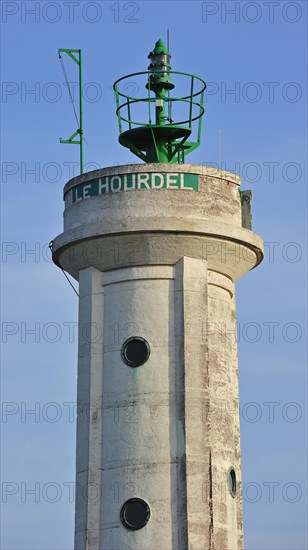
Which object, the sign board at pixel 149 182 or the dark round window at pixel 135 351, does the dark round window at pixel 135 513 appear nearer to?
the dark round window at pixel 135 351

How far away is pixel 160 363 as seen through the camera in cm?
3494

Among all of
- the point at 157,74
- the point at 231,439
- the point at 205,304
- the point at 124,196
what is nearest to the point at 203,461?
the point at 231,439

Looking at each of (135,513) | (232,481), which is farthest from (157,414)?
(232,481)

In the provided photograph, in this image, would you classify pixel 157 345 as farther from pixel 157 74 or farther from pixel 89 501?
pixel 157 74

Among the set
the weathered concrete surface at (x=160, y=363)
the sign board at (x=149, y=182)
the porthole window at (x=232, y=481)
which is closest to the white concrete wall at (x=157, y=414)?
the weathered concrete surface at (x=160, y=363)

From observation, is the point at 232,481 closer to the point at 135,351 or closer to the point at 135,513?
the point at 135,513

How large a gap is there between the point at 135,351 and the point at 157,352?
525 mm

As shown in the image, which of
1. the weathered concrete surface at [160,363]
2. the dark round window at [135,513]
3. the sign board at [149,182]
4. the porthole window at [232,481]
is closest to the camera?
the dark round window at [135,513]

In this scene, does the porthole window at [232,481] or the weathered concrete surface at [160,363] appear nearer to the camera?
the weathered concrete surface at [160,363]

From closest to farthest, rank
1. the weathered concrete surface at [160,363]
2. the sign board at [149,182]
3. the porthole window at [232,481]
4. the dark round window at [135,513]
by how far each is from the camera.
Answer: the dark round window at [135,513] < the weathered concrete surface at [160,363] < the porthole window at [232,481] < the sign board at [149,182]

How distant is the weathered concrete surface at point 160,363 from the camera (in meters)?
34.0

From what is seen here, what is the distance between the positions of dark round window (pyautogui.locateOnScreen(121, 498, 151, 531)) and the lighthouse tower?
0.02 metres

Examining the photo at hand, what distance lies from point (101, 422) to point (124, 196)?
5.38 meters

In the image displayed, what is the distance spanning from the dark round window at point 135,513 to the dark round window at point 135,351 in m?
3.23
